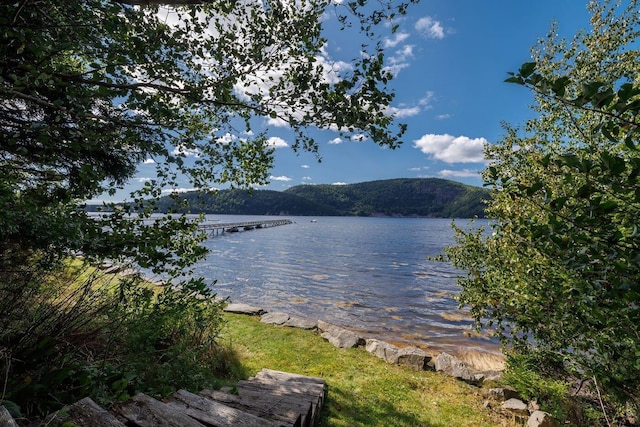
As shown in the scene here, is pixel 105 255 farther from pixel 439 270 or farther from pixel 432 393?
pixel 439 270

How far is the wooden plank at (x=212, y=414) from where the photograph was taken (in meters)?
3.36

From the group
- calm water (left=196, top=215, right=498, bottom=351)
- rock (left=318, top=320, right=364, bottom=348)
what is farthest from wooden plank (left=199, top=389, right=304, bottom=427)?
calm water (left=196, top=215, right=498, bottom=351)

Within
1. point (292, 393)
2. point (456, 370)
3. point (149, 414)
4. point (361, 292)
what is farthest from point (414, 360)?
point (361, 292)

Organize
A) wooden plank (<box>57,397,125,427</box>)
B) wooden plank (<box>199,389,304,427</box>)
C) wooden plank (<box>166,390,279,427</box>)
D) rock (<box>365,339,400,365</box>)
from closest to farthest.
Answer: wooden plank (<box>57,397,125,427</box>)
wooden plank (<box>166,390,279,427</box>)
wooden plank (<box>199,389,304,427</box>)
rock (<box>365,339,400,365</box>)

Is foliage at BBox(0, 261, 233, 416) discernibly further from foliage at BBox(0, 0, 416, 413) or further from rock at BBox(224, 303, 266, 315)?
rock at BBox(224, 303, 266, 315)

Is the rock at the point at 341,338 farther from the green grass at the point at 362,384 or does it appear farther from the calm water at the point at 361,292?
the calm water at the point at 361,292

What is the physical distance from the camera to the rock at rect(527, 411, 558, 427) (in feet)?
21.8

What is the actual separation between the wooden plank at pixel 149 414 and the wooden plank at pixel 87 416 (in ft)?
1.21

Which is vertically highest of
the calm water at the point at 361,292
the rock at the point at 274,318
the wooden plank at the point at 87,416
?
the wooden plank at the point at 87,416

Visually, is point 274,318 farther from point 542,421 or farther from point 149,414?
point 149,414

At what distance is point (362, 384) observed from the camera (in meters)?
8.96

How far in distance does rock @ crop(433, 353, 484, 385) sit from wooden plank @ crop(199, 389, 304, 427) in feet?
26.4

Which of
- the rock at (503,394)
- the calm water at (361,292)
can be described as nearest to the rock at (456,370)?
the rock at (503,394)

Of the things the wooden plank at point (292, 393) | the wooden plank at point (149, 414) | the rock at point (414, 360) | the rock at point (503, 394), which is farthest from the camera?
the rock at point (414, 360)
